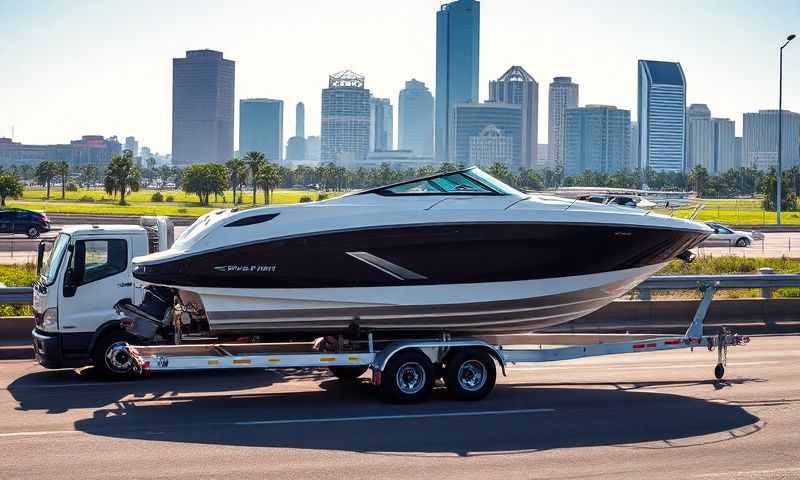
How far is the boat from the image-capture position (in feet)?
41.3

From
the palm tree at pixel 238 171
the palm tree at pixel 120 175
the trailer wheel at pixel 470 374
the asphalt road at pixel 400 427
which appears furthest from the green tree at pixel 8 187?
the trailer wheel at pixel 470 374

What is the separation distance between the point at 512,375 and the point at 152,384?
5.36 meters

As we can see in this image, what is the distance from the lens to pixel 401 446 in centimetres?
1032

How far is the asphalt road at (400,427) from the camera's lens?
30.9ft

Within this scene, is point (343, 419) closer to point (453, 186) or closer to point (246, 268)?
point (246, 268)

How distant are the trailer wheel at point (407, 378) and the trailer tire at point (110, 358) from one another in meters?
4.13

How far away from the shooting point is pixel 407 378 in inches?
497

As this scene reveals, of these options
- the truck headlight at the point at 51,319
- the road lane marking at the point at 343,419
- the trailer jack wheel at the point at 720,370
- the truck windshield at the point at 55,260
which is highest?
the truck windshield at the point at 55,260

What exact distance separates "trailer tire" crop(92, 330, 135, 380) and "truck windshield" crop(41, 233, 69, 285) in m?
1.13

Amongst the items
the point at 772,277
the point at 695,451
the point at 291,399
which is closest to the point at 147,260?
the point at 291,399

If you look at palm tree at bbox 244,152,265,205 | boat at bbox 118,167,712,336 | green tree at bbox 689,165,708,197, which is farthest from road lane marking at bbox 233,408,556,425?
green tree at bbox 689,165,708,197

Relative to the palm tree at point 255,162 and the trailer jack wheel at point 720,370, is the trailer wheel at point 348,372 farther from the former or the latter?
the palm tree at point 255,162

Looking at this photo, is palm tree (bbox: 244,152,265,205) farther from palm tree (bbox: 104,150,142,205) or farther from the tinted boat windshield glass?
the tinted boat windshield glass

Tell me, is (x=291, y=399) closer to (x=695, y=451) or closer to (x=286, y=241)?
(x=286, y=241)
